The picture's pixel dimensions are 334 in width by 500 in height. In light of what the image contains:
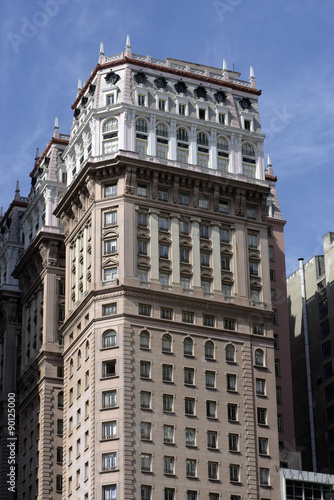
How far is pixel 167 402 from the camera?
14462cm

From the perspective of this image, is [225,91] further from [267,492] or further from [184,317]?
[267,492]

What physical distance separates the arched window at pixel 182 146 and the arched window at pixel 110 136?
8908mm

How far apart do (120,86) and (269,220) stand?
33520mm

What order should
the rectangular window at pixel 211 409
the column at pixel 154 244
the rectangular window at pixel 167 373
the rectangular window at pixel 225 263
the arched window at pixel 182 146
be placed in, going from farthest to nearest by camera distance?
the arched window at pixel 182 146 → the rectangular window at pixel 225 263 → the column at pixel 154 244 → the rectangular window at pixel 211 409 → the rectangular window at pixel 167 373

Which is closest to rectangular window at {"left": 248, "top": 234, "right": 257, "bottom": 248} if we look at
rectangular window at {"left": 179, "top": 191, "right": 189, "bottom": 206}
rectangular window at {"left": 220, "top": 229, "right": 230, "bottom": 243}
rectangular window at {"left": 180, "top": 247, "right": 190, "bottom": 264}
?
rectangular window at {"left": 220, "top": 229, "right": 230, "bottom": 243}

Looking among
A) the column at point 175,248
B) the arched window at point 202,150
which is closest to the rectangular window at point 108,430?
the column at point 175,248

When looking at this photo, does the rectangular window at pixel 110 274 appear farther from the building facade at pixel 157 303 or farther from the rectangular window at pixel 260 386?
the rectangular window at pixel 260 386

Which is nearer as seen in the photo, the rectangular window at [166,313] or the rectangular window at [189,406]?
the rectangular window at [189,406]

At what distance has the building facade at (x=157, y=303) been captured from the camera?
142875mm

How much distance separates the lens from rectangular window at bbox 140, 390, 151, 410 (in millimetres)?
142750

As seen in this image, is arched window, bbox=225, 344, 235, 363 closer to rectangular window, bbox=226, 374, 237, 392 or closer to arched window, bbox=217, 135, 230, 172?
rectangular window, bbox=226, 374, 237, 392

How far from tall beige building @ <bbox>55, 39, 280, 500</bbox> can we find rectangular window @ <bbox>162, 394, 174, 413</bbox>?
10.1 inches

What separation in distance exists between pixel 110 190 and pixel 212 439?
36.4 m

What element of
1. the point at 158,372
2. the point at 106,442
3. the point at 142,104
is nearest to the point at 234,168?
the point at 142,104
